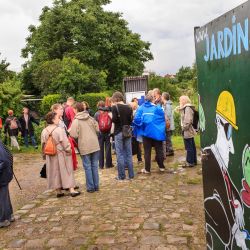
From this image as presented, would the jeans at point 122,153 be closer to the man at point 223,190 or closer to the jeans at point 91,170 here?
the jeans at point 91,170

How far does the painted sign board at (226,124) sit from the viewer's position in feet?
10.9

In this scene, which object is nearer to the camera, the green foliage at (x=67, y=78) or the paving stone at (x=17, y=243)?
the paving stone at (x=17, y=243)

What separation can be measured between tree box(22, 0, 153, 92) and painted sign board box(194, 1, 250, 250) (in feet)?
127

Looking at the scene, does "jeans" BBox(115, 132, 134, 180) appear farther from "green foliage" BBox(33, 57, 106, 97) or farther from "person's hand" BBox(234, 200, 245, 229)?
"green foliage" BBox(33, 57, 106, 97)

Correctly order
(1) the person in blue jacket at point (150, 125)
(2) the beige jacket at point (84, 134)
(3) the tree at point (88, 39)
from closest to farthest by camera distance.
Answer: (2) the beige jacket at point (84, 134), (1) the person in blue jacket at point (150, 125), (3) the tree at point (88, 39)

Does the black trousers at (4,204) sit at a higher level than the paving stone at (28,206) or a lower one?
higher

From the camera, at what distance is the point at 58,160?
28.2 ft

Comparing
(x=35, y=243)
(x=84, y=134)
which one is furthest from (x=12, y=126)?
(x=35, y=243)

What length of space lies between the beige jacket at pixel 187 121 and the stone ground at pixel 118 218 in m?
1.04

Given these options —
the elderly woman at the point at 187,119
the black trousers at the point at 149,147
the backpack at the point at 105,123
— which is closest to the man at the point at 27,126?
the backpack at the point at 105,123

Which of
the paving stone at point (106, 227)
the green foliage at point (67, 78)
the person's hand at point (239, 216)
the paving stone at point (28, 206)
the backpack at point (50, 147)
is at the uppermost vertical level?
the green foliage at point (67, 78)

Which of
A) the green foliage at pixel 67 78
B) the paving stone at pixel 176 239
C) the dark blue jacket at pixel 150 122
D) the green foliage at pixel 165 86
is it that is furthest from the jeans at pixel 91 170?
the green foliage at pixel 165 86

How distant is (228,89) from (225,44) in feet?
1.18

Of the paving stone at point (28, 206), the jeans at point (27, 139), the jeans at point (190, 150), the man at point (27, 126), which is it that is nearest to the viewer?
the paving stone at point (28, 206)
